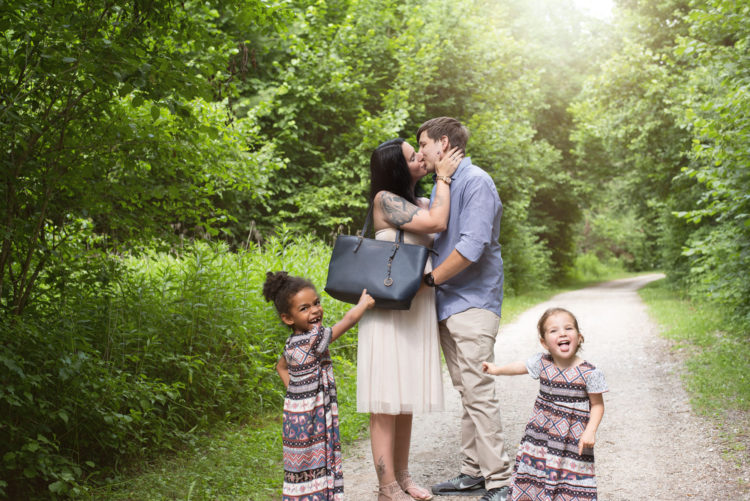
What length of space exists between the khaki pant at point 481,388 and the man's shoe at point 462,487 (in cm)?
35

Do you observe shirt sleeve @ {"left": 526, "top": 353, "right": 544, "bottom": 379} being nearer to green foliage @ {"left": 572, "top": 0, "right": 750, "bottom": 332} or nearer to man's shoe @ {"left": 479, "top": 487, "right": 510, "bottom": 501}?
man's shoe @ {"left": 479, "top": 487, "right": 510, "bottom": 501}

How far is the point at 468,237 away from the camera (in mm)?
3484

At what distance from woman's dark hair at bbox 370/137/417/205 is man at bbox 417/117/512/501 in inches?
7.0

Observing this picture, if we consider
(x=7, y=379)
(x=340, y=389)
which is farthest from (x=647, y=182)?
(x=7, y=379)

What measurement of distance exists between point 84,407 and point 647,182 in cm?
1830

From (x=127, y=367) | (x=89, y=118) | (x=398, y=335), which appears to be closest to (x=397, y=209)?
(x=398, y=335)

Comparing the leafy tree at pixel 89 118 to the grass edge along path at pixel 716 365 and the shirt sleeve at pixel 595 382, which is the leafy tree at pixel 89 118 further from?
the grass edge along path at pixel 716 365

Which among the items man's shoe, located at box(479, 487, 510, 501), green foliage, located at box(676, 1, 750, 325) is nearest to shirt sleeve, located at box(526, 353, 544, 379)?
man's shoe, located at box(479, 487, 510, 501)

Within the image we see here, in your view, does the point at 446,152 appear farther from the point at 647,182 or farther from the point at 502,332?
the point at 647,182

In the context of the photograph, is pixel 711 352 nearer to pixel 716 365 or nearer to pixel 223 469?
pixel 716 365

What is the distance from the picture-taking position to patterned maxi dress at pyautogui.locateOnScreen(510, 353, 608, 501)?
292 cm

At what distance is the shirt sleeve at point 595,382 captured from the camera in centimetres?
291

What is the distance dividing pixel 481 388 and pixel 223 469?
6.45 ft

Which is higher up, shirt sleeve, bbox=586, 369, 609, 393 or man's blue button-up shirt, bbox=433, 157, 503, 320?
man's blue button-up shirt, bbox=433, 157, 503, 320
